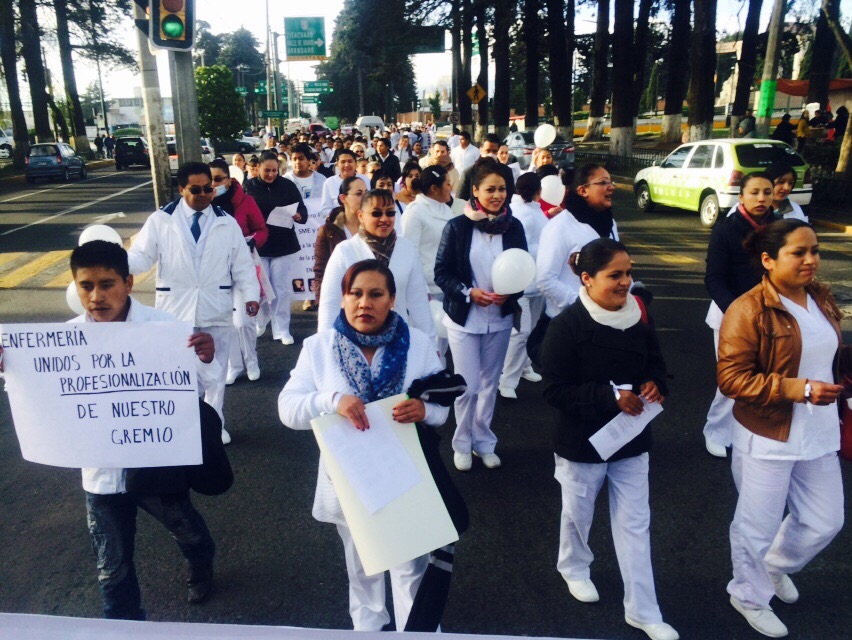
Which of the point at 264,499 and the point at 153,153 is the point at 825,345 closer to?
the point at 264,499

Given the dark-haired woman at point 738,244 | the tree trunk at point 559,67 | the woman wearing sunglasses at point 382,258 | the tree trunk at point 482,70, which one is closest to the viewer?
the woman wearing sunglasses at point 382,258

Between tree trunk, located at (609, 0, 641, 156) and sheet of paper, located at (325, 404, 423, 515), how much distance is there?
2590 centimetres

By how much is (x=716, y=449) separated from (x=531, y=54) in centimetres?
3133

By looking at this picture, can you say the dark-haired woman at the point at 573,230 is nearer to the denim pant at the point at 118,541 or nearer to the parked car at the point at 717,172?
the denim pant at the point at 118,541

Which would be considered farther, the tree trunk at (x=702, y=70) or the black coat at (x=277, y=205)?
the tree trunk at (x=702, y=70)

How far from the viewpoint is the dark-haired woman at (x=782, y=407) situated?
298 cm

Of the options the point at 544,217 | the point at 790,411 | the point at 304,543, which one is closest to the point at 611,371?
the point at 790,411

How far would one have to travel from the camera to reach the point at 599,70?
34.6 m

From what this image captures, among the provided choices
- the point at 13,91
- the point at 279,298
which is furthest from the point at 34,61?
the point at 279,298

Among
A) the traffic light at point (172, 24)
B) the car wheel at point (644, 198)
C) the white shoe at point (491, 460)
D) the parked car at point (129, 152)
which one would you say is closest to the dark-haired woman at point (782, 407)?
the white shoe at point (491, 460)

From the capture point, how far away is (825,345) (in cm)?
302

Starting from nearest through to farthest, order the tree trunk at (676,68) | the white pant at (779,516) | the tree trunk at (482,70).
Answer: the white pant at (779,516), the tree trunk at (676,68), the tree trunk at (482,70)

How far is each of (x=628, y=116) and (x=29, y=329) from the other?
1044 inches

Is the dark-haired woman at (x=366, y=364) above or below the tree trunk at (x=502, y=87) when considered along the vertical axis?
below
